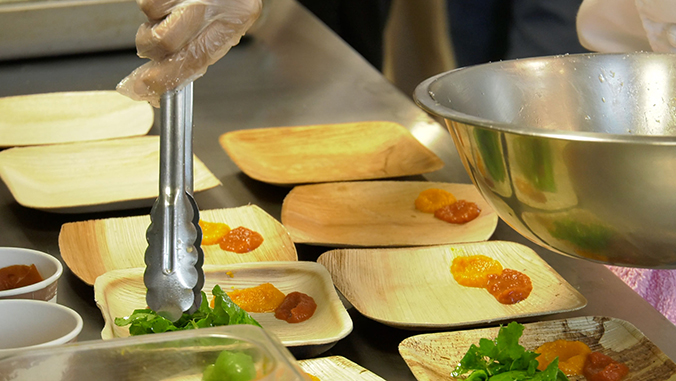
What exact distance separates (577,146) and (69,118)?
1.64 m

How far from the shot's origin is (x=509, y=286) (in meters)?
1.25

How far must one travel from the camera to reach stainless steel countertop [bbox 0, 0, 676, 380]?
1157mm

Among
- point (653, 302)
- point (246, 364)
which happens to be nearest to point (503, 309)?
point (653, 302)

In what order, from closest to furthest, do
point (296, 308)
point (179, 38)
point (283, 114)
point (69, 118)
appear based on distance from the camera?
point (179, 38), point (296, 308), point (69, 118), point (283, 114)

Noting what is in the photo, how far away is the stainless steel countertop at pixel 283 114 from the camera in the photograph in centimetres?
116

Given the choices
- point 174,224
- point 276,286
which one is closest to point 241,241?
point 276,286

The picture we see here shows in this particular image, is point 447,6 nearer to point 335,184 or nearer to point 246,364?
point 335,184

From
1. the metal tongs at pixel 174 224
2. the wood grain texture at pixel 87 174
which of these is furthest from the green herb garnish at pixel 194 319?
the wood grain texture at pixel 87 174

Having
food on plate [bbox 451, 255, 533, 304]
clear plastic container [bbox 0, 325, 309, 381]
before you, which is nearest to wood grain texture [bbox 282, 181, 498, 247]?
food on plate [bbox 451, 255, 533, 304]

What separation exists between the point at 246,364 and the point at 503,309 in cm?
74

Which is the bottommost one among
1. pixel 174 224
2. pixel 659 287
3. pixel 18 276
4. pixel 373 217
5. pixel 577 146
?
pixel 659 287

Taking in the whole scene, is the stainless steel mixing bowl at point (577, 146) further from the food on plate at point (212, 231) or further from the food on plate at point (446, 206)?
the food on plate at point (212, 231)

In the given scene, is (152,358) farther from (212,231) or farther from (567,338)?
(212,231)

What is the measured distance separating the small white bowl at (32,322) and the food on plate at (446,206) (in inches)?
31.8
